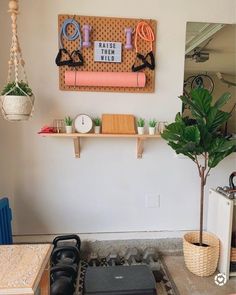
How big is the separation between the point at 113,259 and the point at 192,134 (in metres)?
0.95

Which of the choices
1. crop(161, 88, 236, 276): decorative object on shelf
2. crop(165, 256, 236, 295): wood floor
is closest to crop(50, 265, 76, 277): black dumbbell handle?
crop(165, 256, 236, 295): wood floor

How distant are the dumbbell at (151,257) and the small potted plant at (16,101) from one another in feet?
3.83

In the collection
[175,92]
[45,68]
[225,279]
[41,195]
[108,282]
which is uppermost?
[45,68]

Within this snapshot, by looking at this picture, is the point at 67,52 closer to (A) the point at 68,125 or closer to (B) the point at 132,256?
(A) the point at 68,125

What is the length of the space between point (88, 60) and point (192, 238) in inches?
52.6

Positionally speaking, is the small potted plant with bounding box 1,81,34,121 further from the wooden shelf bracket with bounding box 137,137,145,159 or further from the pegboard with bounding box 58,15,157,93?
the wooden shelf bracket with bounding box 137,137,145,159

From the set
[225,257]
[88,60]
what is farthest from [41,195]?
[225,257]

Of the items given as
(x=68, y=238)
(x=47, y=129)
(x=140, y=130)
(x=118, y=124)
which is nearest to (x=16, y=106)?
(x=47, y=129)

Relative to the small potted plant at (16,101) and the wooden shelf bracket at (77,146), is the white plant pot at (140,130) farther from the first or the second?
the small potted plant at (16,101)

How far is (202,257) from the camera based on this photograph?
157 cm

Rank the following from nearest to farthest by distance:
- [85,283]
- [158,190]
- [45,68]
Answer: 1. [85,283]
2. [45,68]
3. [158,190]

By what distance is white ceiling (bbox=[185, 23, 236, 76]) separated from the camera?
1.76 meters

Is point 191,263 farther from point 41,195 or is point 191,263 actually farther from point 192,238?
point 41,195

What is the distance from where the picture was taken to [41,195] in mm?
1785
